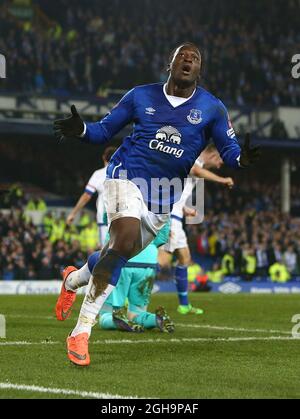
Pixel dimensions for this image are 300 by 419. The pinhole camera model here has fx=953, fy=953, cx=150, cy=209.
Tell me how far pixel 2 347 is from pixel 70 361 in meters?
1.26

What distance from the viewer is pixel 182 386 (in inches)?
231

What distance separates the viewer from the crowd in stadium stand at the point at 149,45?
31469 mm

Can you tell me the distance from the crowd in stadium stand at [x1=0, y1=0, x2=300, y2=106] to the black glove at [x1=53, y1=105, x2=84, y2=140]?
22.8 meters

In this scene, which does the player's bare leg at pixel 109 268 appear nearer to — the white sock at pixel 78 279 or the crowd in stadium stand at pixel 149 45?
the white sock at pixel 78 279

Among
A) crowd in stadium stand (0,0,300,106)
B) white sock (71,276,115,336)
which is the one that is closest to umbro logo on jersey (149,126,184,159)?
white sock (71,276,115,336)

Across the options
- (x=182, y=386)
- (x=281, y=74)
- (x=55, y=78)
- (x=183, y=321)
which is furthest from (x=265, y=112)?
(x=182, y=386)

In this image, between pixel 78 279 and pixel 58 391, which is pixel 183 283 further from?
pixel 58 391

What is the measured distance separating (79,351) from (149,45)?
28.9m

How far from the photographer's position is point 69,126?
7293 millimetres

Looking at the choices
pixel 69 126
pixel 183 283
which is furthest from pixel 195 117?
pixel 183 283

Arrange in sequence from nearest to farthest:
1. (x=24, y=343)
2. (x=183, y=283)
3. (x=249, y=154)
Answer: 1. (x=249, y=154)
2. (x=24, y=343)
3. (x=183, y=283)

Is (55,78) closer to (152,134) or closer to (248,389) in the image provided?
(152,134)

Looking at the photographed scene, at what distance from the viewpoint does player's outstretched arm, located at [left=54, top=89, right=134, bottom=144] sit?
23.9 feet

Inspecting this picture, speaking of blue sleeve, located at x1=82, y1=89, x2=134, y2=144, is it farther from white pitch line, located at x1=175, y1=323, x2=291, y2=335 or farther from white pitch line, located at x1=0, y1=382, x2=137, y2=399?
white pitch line, located at x1=175, y1=323, x2=291, y2=335
